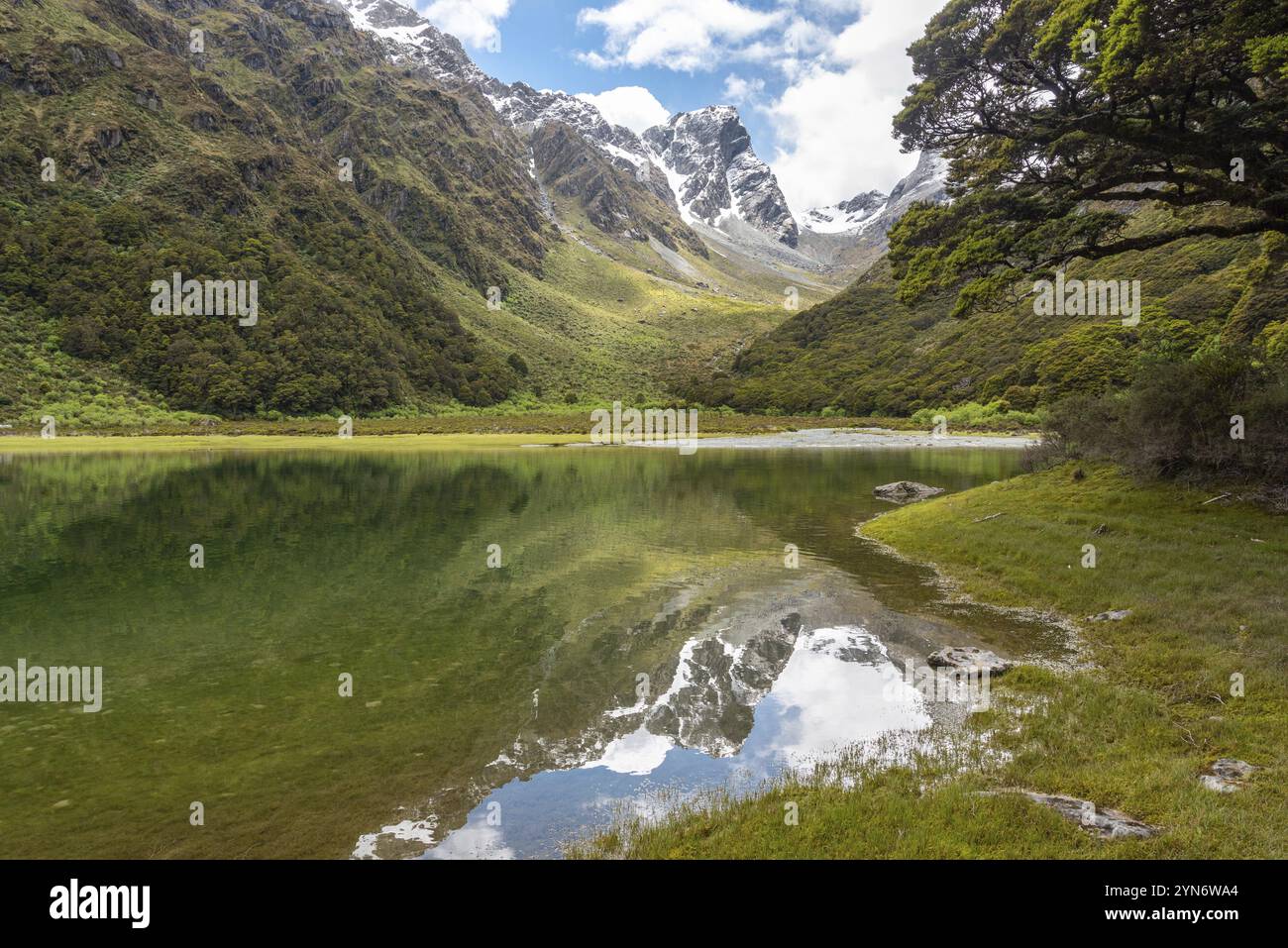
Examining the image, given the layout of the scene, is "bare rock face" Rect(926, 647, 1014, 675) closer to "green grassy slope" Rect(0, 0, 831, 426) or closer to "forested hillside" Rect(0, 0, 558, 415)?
"green grassy slope" Rect(0, 0, 831, 426)

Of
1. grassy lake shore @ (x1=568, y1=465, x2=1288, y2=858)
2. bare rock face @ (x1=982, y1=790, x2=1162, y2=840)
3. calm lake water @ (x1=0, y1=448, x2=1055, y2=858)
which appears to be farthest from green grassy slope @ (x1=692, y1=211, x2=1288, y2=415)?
bare rock face @ (x1=982, y1=790, x2=1162, y2=840)

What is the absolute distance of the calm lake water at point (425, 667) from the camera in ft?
30.2

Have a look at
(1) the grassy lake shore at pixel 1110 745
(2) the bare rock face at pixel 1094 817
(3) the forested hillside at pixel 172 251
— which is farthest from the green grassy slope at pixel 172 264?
(2) the bare rock face at pixel 1094 817

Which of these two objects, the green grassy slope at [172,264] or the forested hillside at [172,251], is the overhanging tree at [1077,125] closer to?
the green grassy slope at [172,264]

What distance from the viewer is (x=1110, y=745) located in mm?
9758

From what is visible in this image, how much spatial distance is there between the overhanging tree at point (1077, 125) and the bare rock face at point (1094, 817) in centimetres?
1515

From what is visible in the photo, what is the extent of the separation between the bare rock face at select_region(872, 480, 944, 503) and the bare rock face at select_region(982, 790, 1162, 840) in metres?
32.8

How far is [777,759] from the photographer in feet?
35.2

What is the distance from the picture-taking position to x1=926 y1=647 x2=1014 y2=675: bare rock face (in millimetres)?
13739

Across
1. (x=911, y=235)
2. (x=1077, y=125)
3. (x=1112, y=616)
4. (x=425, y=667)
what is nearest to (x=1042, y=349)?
(x=911, y=235)

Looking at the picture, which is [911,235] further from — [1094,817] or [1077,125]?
[1094,817]
